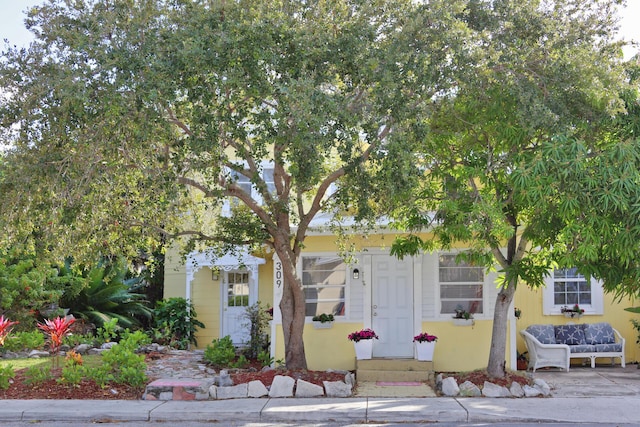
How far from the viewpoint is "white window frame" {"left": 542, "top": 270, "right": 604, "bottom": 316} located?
1540 cm

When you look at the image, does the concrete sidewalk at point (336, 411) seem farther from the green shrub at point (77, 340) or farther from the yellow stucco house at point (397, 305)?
the green shrub at point (77, 340)

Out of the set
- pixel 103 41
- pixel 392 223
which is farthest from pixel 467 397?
pixel 103 41

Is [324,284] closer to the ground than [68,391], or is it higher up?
higher up

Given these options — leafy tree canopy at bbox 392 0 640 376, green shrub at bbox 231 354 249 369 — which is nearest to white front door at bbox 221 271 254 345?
green shrub at bbox 231 354 249 369

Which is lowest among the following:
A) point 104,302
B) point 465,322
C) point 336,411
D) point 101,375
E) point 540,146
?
point 336,411

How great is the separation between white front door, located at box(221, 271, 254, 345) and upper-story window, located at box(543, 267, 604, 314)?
785 centimetres

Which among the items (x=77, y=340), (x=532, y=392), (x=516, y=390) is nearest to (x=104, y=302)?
(x=77, y=340)

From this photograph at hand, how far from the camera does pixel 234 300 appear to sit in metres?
19.7

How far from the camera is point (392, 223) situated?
497 inches

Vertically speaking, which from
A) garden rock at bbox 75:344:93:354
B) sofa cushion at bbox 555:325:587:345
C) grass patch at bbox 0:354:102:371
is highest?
sofa cushion at bbox 555:325:587:345

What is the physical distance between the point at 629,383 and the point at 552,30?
646 cm

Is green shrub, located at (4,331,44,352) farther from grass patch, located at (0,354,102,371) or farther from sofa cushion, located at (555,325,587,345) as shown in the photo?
sofa cushion, located at (555,325,587,345)

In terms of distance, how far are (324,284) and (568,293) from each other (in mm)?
5362

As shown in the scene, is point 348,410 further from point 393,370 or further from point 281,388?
point 393,370
